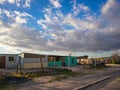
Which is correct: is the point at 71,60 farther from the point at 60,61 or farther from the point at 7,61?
the point at 7,61

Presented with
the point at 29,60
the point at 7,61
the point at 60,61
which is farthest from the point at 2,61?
the point at 60,61

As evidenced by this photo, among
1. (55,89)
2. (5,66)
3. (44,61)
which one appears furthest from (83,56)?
(55,89)

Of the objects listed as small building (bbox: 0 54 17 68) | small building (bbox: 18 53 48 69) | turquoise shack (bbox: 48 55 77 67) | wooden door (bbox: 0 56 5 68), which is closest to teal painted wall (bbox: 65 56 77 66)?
turquoise shack (bbox: 48 55 77 67)

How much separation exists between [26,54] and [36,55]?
8.71 ft

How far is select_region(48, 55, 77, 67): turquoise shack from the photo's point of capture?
55.7 metres

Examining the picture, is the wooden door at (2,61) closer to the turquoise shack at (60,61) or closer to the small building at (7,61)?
the small building at (7,61)

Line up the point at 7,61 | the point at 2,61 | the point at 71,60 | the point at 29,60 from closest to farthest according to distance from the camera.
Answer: the point at 2,61 → the point at 7,61 → the point at 29,60 → the point at 71,60

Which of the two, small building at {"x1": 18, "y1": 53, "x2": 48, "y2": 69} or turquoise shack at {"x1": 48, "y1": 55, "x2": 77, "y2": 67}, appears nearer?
small building at {"x1": 18, "y1": 53, "x2": 48, "y2": 69}

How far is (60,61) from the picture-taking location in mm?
57781

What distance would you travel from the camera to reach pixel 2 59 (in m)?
45.7

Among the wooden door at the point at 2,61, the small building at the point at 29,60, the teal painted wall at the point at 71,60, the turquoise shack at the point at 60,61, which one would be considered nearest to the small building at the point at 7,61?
the wooden door at the point at 2,61

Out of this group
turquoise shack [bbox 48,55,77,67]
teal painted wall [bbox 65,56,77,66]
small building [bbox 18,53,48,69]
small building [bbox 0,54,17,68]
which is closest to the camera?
small building [bbox 18,53,48,69]

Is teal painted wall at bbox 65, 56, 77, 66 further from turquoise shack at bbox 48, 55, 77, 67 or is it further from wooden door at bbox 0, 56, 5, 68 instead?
wooden door at bbox 0, 56, 5, 68

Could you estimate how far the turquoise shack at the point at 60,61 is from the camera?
55.7 metres
